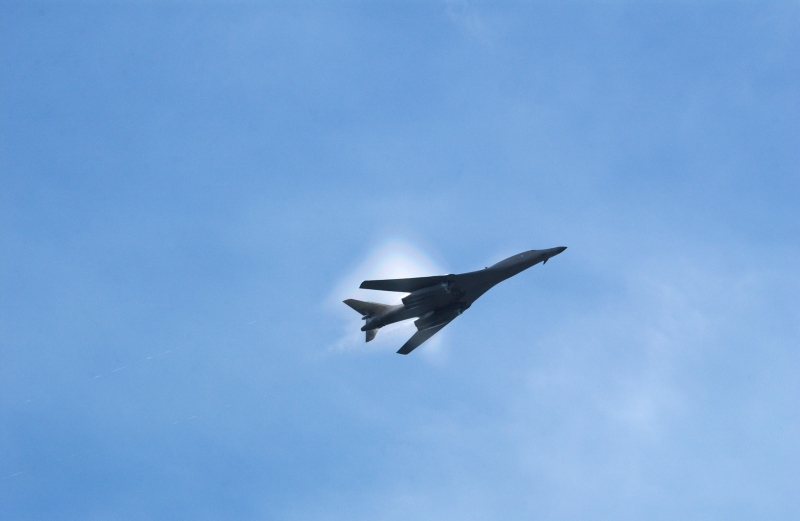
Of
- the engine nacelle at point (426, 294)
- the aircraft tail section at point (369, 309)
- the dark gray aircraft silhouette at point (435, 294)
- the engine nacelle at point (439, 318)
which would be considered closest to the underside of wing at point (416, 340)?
the dark gray aircraft silhouette at point (435, 294)

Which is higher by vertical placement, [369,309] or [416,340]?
[369,309]

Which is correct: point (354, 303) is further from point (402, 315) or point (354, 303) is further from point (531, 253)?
point (531, 253)

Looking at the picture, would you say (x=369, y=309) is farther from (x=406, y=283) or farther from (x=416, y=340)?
(x=416, y=340)

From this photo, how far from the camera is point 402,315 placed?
7206cm

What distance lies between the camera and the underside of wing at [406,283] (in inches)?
2753

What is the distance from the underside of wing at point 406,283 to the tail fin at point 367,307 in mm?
2716

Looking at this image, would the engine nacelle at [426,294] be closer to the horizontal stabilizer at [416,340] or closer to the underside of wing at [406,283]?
the underside of wing at [406,283]

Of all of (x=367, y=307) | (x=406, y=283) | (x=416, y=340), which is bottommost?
(x=416, y=340)

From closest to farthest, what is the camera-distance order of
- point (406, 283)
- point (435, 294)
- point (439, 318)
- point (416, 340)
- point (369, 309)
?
point (406, 283), point (435, 294), point (369, 309), point (439, 318), point (416, 340)

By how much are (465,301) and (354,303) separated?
35.6 ft

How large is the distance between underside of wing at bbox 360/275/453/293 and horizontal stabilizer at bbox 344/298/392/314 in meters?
2.66

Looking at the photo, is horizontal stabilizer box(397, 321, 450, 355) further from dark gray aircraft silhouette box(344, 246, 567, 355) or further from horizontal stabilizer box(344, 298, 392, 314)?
horizontal stabilizer box(344, 298, 392, 314)

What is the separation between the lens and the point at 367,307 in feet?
241

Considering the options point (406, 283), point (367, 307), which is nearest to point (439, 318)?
point (406, 283)
